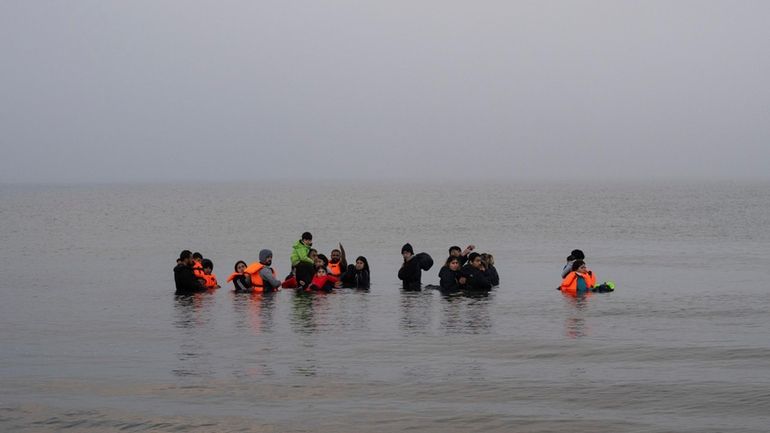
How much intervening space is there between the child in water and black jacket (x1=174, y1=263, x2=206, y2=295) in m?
2.70

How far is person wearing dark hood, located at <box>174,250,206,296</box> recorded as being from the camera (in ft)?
73.9

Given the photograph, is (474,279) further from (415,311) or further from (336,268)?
(336,268)

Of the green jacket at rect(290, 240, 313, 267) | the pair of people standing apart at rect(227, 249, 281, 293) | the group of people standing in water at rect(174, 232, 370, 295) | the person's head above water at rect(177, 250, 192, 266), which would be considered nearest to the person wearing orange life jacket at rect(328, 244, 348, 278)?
the group of people standing in water at rect(174, 232, 370, 295)

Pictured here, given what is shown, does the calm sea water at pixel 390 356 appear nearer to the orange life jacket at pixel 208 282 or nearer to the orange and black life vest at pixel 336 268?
the orange life jacket at pixel 208 282

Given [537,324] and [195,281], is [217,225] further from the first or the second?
[537,324]

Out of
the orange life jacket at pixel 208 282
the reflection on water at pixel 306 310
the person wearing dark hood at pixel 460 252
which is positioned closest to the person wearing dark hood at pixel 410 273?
the person wearing dark hood at pixel 460 252

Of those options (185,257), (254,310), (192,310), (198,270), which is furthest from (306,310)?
(198,270)

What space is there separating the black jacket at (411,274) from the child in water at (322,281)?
1704 millimetres

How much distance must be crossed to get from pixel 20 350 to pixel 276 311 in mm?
5855

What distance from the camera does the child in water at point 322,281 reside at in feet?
76.1

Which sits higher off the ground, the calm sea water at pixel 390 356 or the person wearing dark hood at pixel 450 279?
the person wearing dark hood at pixel 450 279

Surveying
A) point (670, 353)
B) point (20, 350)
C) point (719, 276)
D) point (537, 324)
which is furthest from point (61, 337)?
point (719, 276)

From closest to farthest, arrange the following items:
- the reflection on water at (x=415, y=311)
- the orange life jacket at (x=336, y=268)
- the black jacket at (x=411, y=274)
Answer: the reflection on water at (x=415, y=311), the black jacket at (x=411, y=274), the orange life jacket at (x=336, y=268)

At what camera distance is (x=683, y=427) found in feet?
35.2
